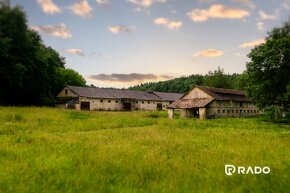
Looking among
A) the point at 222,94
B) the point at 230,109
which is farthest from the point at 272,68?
the point at 230,109

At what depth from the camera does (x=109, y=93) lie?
7594cm

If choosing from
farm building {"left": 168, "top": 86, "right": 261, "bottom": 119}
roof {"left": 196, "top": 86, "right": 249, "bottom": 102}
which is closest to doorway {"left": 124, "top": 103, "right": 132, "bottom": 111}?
farm building {"left": 168, "top": 86, "right": 261, "bottom": 119}

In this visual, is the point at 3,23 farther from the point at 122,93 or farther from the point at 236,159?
the point at 122,93

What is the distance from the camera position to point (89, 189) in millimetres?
7344

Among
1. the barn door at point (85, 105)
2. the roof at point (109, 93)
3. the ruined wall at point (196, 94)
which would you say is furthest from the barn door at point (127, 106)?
the ruined wall at point (196, 94)

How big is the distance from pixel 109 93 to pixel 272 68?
139 feet

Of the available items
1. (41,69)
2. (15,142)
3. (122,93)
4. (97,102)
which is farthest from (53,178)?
(122,93)

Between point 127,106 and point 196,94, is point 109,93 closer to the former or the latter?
point 127,106

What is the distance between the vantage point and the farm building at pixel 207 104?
54.6m

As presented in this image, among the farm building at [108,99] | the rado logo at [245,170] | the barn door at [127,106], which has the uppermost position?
the farm building at [108,99]

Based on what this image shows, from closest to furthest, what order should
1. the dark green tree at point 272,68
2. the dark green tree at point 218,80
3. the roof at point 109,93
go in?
the dark green tree at point 272,68, the roof at point 109,93, the dark green tree at point 218,80

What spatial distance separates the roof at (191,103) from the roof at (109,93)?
21436 mm

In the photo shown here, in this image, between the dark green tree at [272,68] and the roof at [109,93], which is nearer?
the dark green tree at [272,68]

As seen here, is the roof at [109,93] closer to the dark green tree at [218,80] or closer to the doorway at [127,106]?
the doorway at [127,106]
